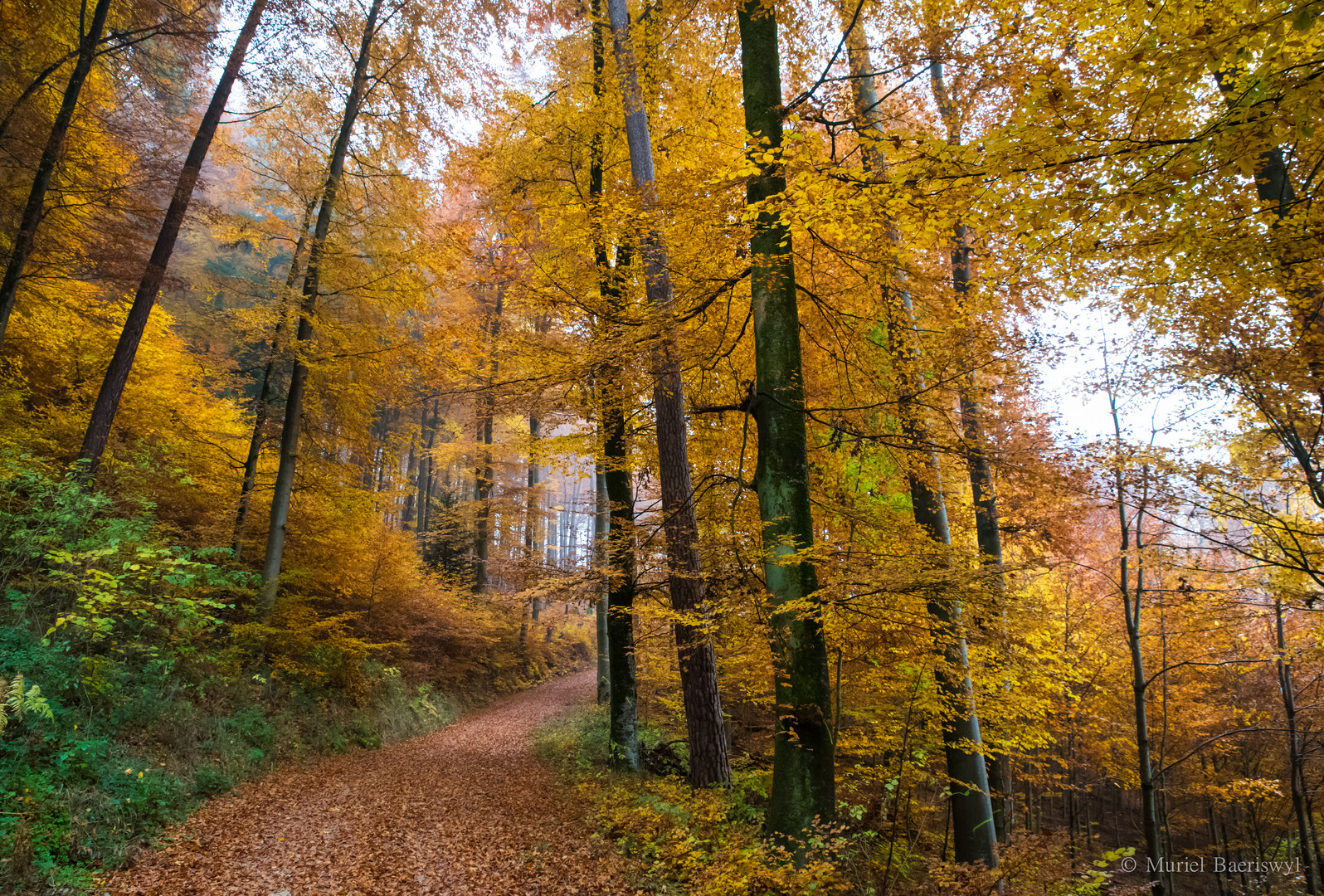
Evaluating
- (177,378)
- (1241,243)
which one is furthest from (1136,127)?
(177,378)

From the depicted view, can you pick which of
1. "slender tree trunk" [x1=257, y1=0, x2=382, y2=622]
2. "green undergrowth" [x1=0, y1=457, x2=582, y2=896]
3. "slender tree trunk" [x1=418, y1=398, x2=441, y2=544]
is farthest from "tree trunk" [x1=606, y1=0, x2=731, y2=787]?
"slender tree trunk" [x1=418, y1=398, x2=441, y2=544]

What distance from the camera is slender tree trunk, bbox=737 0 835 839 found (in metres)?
4.01

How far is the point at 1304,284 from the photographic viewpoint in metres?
4.61

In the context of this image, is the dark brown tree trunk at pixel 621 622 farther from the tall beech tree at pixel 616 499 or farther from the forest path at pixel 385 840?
the forest path at pixel 385 840

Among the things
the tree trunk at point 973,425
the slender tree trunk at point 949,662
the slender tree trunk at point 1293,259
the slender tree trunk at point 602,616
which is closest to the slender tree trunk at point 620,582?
the slender tree trunk at point 602,616

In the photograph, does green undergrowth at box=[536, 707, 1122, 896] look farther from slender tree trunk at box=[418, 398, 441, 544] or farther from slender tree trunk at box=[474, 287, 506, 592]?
slender tree trunk at box=[418, 398, 441, 544]

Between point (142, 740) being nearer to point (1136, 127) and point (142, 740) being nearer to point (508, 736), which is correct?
point (508, 736)

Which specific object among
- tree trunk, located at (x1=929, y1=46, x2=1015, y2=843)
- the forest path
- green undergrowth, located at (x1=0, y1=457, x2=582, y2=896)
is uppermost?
tree trunk, located at (x1=929, y1=46, x2=1015, y2=843)

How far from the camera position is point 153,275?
7.29m

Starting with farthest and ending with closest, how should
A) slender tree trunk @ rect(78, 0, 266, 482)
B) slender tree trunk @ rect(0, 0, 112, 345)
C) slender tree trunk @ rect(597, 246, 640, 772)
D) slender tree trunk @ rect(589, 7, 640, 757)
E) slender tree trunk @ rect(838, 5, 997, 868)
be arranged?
slender tree trunk @ rect(78, 0, 266, 482), slender tree trunk @ rect(597, 246, 640, 772), slender tree trunk @ rect(0, 0, 112, 345), slender tree trunk @ rect(589, 7, 640, 757), slender tree trunk @ rect(838, 5, 997, 868)

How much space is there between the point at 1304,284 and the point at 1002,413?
2.93 meters

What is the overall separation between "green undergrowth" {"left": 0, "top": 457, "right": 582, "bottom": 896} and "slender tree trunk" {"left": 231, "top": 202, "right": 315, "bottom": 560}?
2.21 feet

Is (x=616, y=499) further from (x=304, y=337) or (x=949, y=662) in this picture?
(x=304, y=337)

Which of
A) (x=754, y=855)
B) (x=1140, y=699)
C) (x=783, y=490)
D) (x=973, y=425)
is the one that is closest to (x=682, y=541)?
Result: (x=783, y=490)
